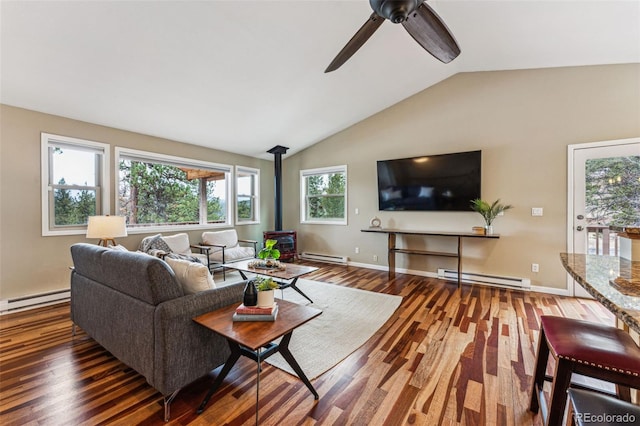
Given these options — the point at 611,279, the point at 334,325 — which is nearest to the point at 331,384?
the point at 334,325

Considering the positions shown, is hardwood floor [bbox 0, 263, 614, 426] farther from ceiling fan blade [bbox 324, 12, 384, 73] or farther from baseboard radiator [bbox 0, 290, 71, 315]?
ceiling fan blade [bbox 324, 12, 384, 73]

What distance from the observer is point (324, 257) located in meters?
5.81

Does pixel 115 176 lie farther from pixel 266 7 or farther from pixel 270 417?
pixel 270 417

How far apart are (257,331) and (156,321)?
2.05 feet

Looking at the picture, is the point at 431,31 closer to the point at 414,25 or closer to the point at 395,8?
the point at 414,25

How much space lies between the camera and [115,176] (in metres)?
3.85

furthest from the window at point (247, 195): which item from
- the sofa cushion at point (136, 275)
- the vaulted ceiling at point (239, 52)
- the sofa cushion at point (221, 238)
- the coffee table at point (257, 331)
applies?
the coffee table at point (257, 331)

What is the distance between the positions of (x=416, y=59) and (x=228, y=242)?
437 cm

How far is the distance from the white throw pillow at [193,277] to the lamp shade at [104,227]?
176cm

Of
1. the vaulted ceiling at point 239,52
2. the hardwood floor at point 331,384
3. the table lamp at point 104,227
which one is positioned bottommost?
the hardwood floor at point 331,384

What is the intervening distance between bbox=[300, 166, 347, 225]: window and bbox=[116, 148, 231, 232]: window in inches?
68.8

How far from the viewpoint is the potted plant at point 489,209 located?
12.6 ft

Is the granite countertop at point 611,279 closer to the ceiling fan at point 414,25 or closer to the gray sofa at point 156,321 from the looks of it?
the ceiling fan at point 414,25

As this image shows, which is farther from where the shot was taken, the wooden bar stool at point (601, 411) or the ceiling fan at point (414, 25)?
the ceiling fan at point (414, 25)
